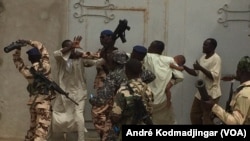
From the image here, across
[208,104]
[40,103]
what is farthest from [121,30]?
[208,104]

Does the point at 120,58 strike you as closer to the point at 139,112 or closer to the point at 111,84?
the point at 111,84

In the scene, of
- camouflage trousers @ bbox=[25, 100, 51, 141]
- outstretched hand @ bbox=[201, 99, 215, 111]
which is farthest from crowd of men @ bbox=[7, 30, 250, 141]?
outstretched hand @ bbox=[201, 99, 215, 111]

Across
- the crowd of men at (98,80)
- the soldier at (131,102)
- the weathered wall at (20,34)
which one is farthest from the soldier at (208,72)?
the soldier at (131,102)

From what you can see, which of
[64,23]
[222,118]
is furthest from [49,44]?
[222,118]

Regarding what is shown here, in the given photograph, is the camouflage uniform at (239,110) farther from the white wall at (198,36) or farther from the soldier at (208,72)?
the white wall at (198,36)

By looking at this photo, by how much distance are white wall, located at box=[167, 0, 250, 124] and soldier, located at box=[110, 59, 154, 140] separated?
3851 millimetres

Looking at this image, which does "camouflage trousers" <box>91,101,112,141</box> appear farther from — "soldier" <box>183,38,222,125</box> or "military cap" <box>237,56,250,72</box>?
"military cap" <box>237,56,250,72</box>

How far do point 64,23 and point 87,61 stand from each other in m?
0.90

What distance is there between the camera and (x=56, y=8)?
11.4 metres

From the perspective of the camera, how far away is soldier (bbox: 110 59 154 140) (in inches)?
295

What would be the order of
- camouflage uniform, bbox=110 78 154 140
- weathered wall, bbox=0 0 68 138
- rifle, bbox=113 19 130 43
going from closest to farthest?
1. camouflage uniform, bbox=110 78 154 140
2. rifle, bbox=113 19 130 43
3. weathered wall, bbox=0 0 68 138

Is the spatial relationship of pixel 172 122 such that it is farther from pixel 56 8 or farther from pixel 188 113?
pixel 56 8

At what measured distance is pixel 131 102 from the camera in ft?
24.6

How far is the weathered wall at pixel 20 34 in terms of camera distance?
11.4 metres
